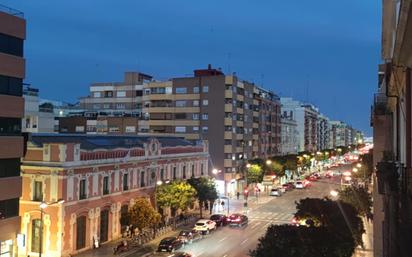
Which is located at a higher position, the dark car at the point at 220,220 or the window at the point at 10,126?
the window at the point at 10,126

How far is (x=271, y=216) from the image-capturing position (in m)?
74.0

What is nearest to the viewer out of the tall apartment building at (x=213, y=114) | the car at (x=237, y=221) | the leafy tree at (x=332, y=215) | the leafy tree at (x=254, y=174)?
the leafy tree at (x=332, y=215)

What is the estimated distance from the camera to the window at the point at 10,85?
42.1 m

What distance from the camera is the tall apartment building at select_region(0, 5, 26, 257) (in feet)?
138

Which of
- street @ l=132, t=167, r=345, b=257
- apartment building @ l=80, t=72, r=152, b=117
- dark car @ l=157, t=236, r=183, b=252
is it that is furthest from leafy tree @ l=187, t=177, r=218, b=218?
apartment building @ l=80, t=72, r=152, b=117

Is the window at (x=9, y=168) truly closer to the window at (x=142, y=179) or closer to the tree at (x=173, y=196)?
the window at (x=142, y=179)

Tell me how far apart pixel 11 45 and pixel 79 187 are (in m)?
15.2

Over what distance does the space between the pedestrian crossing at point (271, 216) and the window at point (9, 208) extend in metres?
35.8

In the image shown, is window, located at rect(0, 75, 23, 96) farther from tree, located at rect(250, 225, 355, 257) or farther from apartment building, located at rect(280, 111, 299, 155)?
apartment building, located at rect(280, 111, 299, 155)

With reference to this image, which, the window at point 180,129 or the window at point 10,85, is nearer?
the window at point 10,85

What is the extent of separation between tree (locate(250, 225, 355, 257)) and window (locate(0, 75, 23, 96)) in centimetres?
2526

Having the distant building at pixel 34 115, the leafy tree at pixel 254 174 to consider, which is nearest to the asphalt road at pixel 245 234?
the leafy tree at pixel 254 174

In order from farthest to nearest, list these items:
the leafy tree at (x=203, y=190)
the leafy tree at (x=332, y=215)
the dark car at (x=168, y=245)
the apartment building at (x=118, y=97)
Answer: the apartment building at (x=118, y=97), the leafy tree at (x=203, y=190), the dark car at (x=168, y=245), the leafy tree at (x=332, y=215)

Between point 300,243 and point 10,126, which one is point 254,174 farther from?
point 300,243
